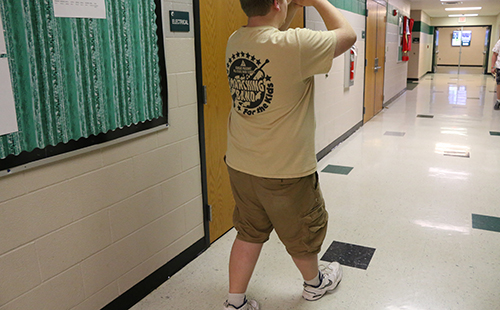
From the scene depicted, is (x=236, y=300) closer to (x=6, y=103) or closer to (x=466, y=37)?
(x=6, y=103)

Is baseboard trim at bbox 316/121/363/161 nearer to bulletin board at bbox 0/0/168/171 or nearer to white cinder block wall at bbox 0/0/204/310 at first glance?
white cinder block wall at bbox 0/0/204/310

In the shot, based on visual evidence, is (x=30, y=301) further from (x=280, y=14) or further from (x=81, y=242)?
(x=280, y=14)

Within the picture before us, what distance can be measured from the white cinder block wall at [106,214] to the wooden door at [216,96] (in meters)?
0.12

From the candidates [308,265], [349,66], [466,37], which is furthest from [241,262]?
[466,37]

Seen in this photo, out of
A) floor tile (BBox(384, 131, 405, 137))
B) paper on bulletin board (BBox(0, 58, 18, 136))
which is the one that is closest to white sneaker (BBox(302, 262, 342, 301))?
paper on bulletin board (BBox(0, 58, 18, 136))

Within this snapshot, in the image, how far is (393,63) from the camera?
8.94m

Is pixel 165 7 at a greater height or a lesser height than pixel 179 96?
greater

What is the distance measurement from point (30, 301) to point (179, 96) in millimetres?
1172

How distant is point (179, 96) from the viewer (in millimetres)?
2158

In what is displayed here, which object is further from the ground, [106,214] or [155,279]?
[106,214]

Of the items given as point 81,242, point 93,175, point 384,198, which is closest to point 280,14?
point 93,175

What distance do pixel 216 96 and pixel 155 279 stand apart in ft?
3.64

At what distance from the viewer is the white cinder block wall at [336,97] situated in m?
4.38

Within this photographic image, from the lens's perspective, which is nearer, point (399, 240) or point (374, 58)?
point (399, 240)
